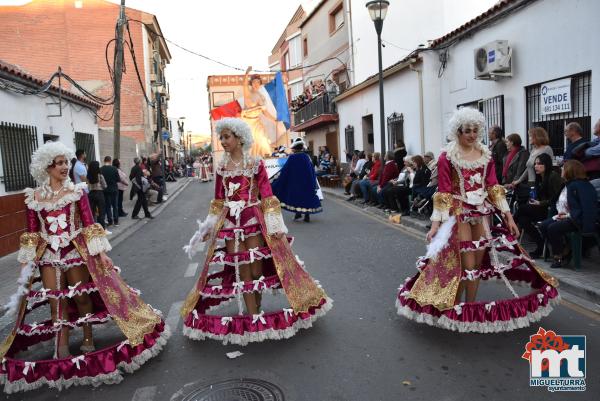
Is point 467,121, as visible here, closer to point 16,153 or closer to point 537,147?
point 537,147

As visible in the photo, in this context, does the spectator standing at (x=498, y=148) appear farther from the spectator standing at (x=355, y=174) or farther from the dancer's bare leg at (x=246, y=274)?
the spectator standing at (x=355, y=174)

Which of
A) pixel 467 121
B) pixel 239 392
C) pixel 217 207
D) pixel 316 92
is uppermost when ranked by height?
pixel 316 92

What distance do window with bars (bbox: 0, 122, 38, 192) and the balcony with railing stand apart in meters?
15.5

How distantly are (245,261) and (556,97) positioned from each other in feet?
24.1

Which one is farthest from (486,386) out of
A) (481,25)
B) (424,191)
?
(481,25)

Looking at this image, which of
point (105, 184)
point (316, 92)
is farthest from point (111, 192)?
point (316, 92)

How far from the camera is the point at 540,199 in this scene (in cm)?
722

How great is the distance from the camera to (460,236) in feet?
14.9

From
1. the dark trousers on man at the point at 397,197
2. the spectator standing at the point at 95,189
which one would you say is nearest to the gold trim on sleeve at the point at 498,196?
the dark trousers on man at the point at 397,197

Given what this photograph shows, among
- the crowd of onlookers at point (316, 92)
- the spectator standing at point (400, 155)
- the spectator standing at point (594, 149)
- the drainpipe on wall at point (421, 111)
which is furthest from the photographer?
the crowd of onlookers at point (316, 92)

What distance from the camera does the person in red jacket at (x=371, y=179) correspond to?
14.6m

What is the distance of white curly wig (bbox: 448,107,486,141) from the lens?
4.55 metres

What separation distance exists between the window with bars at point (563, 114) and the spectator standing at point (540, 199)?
2.02 m

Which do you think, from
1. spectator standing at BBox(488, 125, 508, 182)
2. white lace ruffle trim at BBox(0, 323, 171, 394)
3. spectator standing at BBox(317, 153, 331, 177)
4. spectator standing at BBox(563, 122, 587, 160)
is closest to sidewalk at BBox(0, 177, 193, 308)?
white lace ruffle trim at BBox(0, 323, 171, 394)
